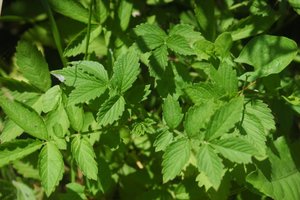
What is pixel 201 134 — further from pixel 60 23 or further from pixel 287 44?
pixel 60 23

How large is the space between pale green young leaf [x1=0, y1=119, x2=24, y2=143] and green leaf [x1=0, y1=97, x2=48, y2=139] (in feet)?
0.65

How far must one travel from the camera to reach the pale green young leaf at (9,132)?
1648mm

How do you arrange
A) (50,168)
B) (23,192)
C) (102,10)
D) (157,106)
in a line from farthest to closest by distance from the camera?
(157,106) < (23,192) < (102,10) < (50,168)

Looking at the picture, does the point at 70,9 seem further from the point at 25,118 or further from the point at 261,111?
the point at 261,111

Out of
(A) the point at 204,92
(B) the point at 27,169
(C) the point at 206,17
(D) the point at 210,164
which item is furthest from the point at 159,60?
(B) the point at 27,169

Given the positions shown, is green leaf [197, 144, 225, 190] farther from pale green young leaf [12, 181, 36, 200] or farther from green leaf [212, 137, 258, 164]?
pale green young leaf [12, 181, 36, 200]

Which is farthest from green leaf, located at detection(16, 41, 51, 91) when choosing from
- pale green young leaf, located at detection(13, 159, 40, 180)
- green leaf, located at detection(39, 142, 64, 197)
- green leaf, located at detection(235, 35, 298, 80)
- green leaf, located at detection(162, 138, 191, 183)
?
green leaf, located at detection(235, 35, 298, 80)

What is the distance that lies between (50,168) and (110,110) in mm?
265

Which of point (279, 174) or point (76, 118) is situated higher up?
point (76, 118)

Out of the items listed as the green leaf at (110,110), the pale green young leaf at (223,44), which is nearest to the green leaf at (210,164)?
the green leaf at (110,110)

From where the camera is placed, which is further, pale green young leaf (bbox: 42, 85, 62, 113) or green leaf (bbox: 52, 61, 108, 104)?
pale green young leaf (bbox: 42, 85, 62, 113)

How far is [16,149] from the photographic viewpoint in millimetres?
1450

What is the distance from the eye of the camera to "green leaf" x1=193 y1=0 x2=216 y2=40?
1766 millimetres

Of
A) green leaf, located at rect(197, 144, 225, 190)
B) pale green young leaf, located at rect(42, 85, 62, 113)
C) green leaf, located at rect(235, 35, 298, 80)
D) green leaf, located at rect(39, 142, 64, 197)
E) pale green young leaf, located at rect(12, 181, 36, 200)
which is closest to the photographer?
green leaf, located at rect(197, 144, 225, 190)
